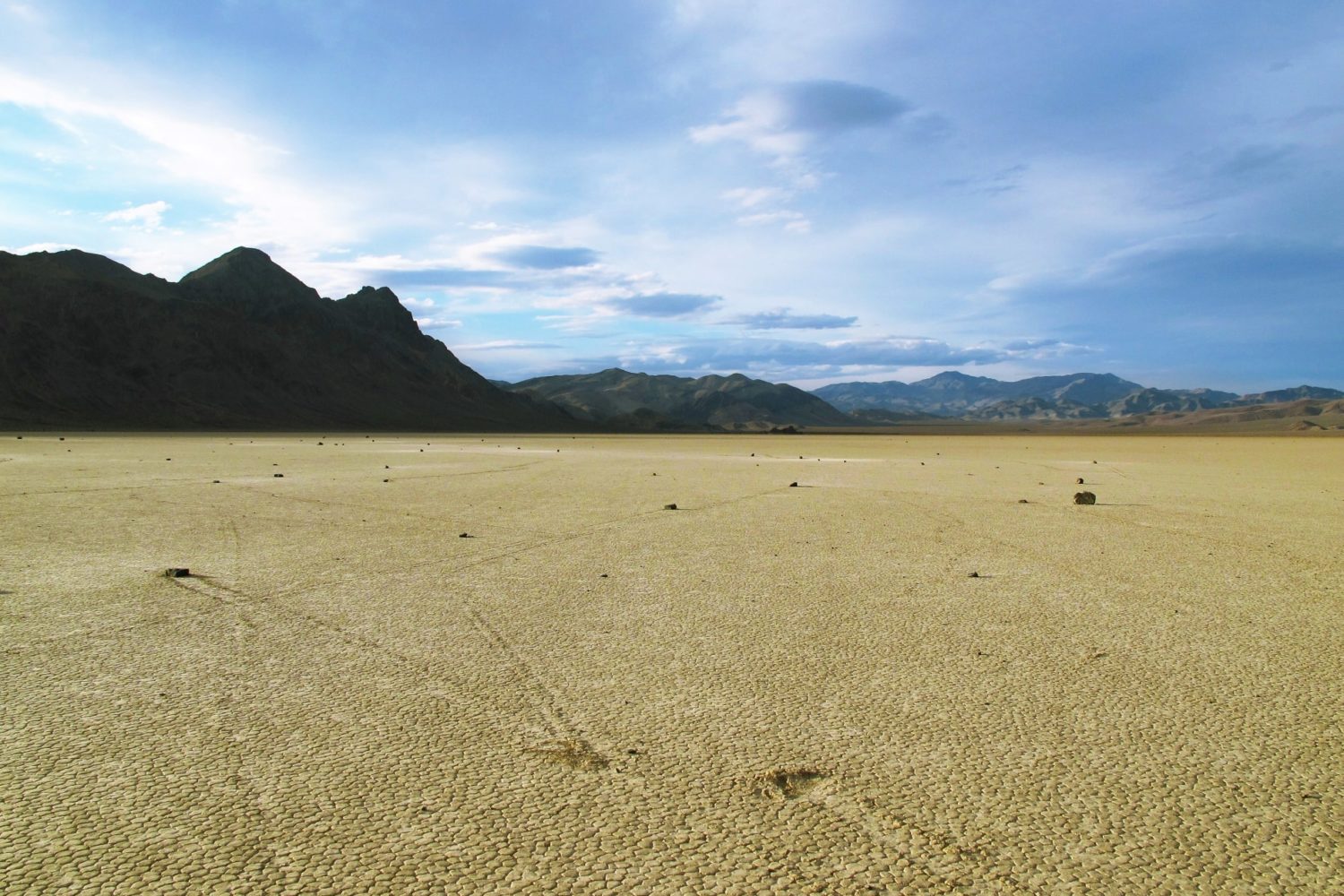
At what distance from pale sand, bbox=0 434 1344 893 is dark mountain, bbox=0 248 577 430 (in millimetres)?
71604

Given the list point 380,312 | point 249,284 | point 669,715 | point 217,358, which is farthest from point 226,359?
point 669,715

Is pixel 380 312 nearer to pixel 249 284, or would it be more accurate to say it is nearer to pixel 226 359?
pixel 249 284

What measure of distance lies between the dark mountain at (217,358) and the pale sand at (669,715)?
235 ft

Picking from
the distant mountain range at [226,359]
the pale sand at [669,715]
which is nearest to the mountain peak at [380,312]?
the distant mountain range at [226,359]

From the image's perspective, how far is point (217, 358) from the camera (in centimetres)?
8756

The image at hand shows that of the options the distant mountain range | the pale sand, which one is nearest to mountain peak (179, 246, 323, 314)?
the distant mountain range

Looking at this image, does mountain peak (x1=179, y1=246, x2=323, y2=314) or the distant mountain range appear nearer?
the distant mountain range

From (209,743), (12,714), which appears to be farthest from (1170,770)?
(12,714)

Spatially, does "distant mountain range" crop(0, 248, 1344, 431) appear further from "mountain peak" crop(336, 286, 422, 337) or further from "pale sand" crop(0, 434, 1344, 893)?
"pale sand" crop(0, 434, 1344, 893)

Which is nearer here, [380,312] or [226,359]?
[226,359]

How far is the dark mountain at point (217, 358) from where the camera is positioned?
74.5 meters

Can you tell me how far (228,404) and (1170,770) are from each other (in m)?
89.9

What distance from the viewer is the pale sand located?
108 inches

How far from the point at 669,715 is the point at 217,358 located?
94935 mm
